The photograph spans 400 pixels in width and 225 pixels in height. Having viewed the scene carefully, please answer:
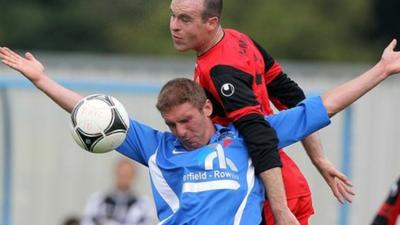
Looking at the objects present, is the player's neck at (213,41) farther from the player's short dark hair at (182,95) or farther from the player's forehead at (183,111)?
the player's forehead at (183,111)

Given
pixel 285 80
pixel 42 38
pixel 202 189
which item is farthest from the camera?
pixel 42 38

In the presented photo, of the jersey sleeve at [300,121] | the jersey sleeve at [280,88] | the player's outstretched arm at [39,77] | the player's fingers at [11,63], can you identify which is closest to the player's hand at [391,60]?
the jersey sleeve at [300,121]

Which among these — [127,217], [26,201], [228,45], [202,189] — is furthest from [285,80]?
[26,201]

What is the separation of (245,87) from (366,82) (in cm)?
65

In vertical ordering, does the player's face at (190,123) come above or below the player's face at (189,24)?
below

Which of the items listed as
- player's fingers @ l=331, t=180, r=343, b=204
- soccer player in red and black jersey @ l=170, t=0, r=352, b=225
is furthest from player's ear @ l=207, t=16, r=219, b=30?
player's fingers @ l=331, t=180, r=343, b=204

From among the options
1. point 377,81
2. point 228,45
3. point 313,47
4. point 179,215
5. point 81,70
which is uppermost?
point 313,47

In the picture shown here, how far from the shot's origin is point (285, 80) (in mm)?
7664

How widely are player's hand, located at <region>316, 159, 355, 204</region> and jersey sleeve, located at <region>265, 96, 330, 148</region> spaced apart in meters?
0.57

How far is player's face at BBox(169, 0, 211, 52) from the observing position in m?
7.13

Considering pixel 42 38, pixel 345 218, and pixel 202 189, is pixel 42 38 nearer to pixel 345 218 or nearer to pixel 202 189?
pixel 345 218

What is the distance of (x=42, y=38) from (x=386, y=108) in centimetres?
1443

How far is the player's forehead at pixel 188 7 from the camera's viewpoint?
→ 281 inches

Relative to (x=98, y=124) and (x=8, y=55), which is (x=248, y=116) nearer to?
(x=98, y=124)
